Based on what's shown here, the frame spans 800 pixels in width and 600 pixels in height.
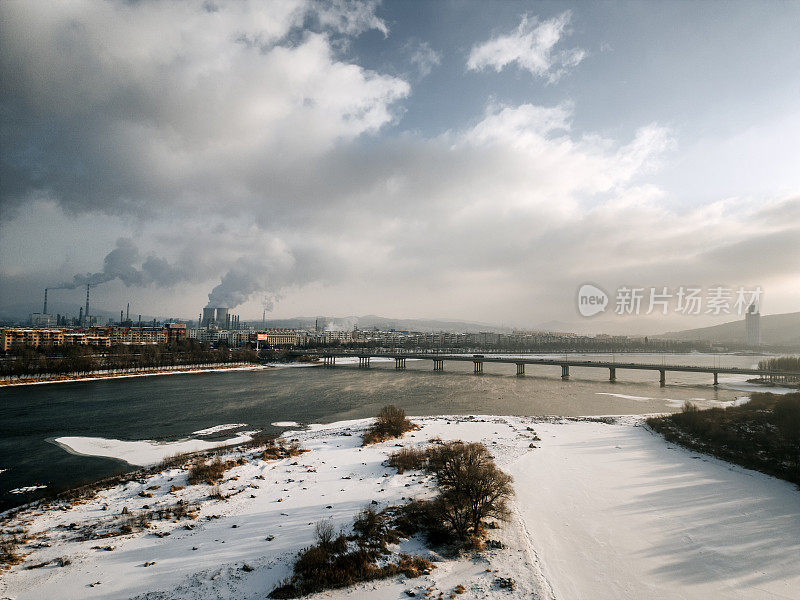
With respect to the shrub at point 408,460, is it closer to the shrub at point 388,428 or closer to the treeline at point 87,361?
the shrub at point 388,428

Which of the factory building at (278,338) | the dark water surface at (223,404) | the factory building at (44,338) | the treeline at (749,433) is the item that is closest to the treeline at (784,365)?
the dark water surface at (223,404)

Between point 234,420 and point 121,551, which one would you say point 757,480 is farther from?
point 234,420

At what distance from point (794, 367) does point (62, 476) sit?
98.7m

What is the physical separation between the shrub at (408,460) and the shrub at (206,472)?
785 centimetres

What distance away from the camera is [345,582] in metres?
8.88

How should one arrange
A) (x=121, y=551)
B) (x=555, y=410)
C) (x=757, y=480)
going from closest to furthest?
1. (x=121, y=551)
2. (x=757, y=480)
3. (x=555, y=410)

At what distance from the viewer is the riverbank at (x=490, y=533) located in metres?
9.02

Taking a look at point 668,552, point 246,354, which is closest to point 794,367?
point 668,552

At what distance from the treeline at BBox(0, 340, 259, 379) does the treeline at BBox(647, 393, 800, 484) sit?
Answer: 76318 millimetres

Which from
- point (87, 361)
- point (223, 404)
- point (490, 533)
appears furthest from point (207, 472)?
point (87, 361)

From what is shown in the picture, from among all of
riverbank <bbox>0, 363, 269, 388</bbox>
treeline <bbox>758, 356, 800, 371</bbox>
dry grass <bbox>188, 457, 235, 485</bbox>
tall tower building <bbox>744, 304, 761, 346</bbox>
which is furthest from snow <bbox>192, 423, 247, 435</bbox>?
tall tower building <bbox>744, 304, 761, 346</bbox>

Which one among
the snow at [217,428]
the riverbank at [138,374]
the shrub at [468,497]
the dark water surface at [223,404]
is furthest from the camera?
the riverbank at [138,374]

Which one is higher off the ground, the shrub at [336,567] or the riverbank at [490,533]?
the shrub at [336,567]

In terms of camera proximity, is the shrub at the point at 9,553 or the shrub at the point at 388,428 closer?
the shrub at the point at 9,553
